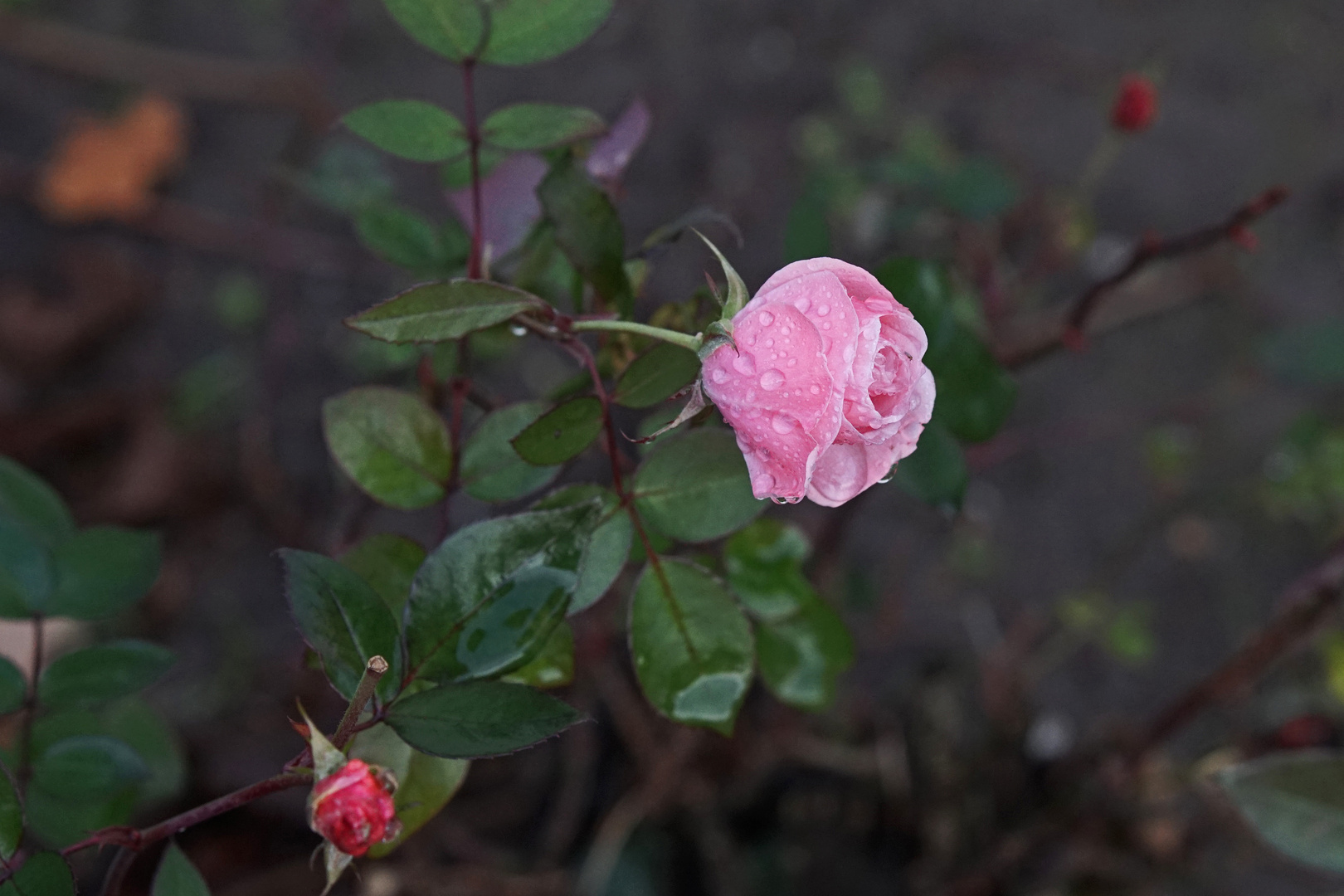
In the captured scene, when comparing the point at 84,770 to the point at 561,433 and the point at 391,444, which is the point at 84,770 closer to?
the point at 391,444

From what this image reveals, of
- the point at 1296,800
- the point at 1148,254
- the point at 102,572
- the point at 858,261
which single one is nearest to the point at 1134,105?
the point at 1148,254

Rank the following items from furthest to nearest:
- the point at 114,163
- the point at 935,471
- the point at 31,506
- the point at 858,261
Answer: the point at 114,163 → the point at 858,261 → the point at 31,506 → the point at 935,471

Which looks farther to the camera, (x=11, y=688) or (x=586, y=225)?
(x=11, y=688)

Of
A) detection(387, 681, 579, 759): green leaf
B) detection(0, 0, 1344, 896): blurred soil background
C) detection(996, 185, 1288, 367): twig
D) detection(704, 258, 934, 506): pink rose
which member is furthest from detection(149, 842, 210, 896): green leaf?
detection(0, 0, 1344, 896): blurred soil background

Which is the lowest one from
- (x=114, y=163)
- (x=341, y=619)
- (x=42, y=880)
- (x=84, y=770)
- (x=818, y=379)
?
(x=114, y=163)

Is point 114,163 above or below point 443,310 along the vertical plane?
below

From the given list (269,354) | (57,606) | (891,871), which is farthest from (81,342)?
(891,871)

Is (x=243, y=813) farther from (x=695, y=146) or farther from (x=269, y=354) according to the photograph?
(x=695, y=146)

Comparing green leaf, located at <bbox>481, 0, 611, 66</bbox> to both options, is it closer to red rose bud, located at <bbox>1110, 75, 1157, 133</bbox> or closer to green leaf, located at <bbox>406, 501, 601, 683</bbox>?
green leaf, located at <bbox>406, 501, 601, 683</bbox>
